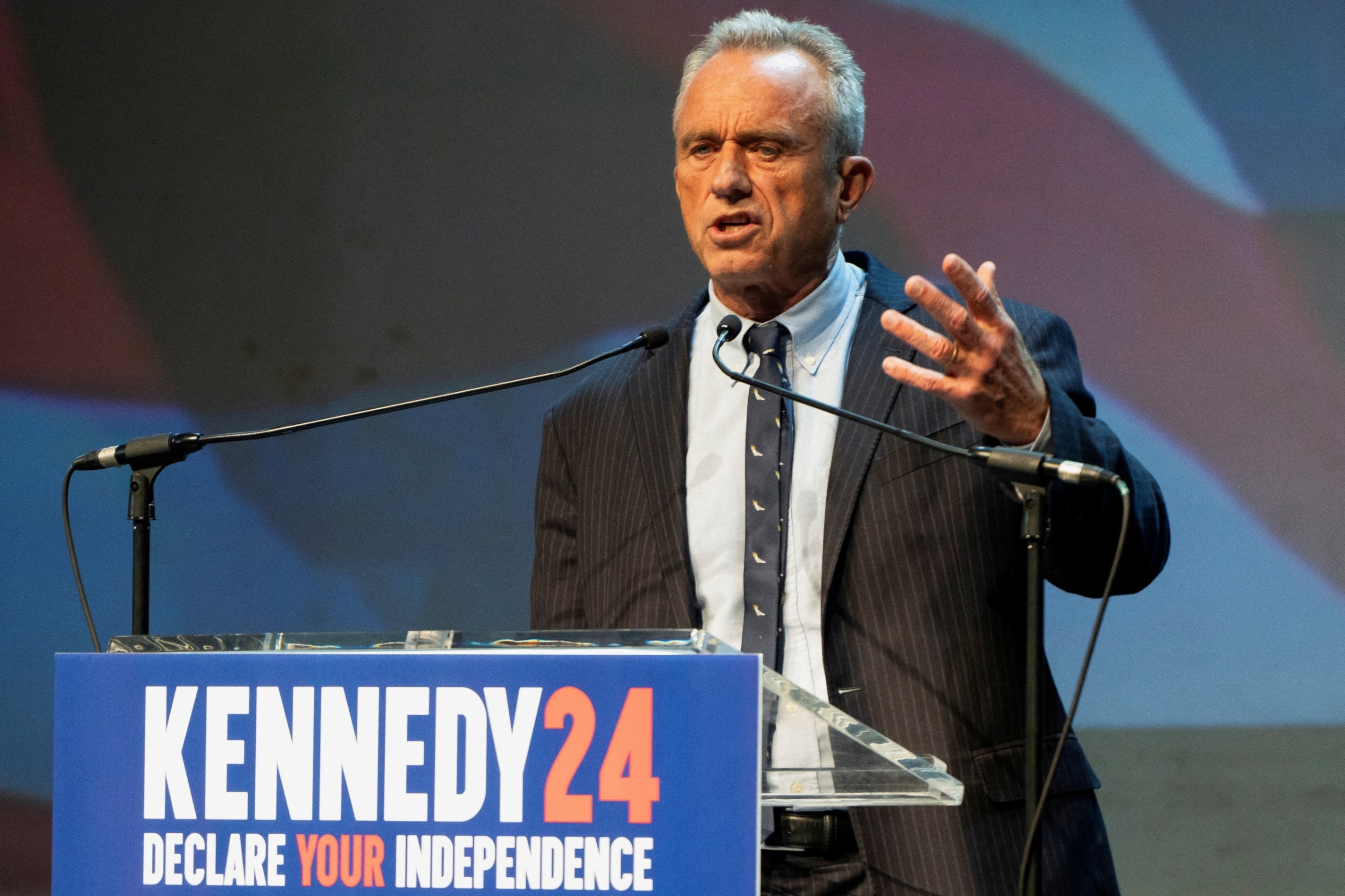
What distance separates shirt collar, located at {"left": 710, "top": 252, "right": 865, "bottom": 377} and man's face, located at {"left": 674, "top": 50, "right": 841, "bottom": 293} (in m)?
0.05

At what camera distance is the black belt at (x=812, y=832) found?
160cm

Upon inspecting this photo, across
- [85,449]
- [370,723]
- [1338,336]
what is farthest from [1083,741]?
[85,449]

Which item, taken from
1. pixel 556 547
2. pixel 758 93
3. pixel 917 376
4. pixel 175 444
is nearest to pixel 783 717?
pixel 917 376

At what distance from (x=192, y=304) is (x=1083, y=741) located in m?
2.32

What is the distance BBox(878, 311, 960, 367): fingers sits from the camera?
136 cm

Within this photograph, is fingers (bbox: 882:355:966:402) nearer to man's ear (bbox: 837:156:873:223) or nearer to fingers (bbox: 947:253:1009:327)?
fingers (bbox: 947:253:1009:327)

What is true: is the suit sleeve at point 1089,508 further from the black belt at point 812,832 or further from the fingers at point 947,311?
the black belt at point 812,832

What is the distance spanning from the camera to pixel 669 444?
1936 mm

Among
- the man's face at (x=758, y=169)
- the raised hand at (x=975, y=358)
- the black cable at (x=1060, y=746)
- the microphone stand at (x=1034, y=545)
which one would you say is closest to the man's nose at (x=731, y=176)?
the man's face at (x=758, y=169)

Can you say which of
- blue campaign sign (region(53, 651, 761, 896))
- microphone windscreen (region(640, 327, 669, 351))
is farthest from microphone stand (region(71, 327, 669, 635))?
blue campaign sign (region(53, 651, 761, 896))

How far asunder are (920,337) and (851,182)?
72cm

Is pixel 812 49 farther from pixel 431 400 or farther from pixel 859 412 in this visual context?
pixel 431 400

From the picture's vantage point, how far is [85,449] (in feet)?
11.1

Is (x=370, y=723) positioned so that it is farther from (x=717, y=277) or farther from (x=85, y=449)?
(x=85, y=449)
